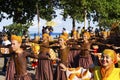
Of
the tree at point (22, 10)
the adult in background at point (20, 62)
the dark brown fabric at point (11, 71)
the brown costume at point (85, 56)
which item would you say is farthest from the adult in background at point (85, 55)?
the tree at point (22, 10)

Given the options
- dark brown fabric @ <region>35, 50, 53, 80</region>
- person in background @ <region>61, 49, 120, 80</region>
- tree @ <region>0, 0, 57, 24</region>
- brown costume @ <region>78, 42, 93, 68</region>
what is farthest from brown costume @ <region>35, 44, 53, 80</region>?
tree @ <region>0, 0, 57, 24</region>

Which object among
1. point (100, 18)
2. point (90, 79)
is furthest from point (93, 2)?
point (90, 79)

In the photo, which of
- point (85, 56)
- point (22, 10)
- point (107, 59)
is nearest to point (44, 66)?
point (85, 56)

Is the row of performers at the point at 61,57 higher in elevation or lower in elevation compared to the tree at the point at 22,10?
lower

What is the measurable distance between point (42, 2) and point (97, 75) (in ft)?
120

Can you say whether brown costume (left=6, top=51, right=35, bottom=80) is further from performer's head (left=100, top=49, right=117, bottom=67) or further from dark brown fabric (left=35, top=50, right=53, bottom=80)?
performer's head (left=100, top=49, right=117, bottom=67)

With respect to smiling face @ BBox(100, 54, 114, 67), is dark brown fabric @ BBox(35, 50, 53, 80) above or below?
below

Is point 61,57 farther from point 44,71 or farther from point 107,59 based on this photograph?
point 107,59

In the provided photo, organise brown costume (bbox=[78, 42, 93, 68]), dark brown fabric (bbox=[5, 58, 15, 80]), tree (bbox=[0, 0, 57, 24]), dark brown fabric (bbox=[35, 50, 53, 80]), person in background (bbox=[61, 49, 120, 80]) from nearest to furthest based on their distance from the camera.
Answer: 1. person in background (bbox=[61, 49, 120, 80])
2. dark brown fabric (bbox=[5, 58, 15, 80])
3. dark brown fabric (bbox=[35, 50, 53, 80])
4. brown costume (bbox=[78, 42, 93, 68])
5. tree (bbox=[0, 0, 57, 24])

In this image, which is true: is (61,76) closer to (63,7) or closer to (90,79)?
(90,79)

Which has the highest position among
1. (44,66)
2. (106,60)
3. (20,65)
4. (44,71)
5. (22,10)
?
(22,10)

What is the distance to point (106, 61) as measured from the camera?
7.12 metres

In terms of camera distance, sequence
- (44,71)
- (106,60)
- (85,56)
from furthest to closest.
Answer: (85,56) → (44,71) → (106,60)

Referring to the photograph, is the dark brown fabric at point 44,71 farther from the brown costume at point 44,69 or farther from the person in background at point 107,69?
the person in background at point 107,69
